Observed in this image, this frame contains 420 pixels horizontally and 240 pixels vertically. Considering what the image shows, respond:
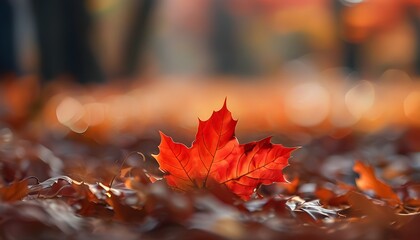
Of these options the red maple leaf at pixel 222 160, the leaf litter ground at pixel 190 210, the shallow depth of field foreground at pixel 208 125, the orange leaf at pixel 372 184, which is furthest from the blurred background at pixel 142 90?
the red maple leaf at pixel 222 160

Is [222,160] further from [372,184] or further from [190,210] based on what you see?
[372,184]

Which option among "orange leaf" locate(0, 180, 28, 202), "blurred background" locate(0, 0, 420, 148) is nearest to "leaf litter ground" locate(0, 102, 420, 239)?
"orange leaf" locate(0, 180, 28, 202)

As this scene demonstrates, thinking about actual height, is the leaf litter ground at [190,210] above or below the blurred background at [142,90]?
below

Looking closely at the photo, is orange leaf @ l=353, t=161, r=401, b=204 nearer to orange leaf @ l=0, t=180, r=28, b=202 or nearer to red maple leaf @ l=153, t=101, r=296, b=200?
red maple leaf @ l=153, t=101, r=296, b=200

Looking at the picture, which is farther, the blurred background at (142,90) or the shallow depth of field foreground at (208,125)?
the blurred background at (142,90)

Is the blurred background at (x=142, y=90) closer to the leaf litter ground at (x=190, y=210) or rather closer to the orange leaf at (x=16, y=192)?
the leaf litter ground at (x=190, y=210)

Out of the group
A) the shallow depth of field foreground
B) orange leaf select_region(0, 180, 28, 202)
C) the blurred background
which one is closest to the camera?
the shallow depth of field foreground

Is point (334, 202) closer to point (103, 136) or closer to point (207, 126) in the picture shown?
point (207, 126)
